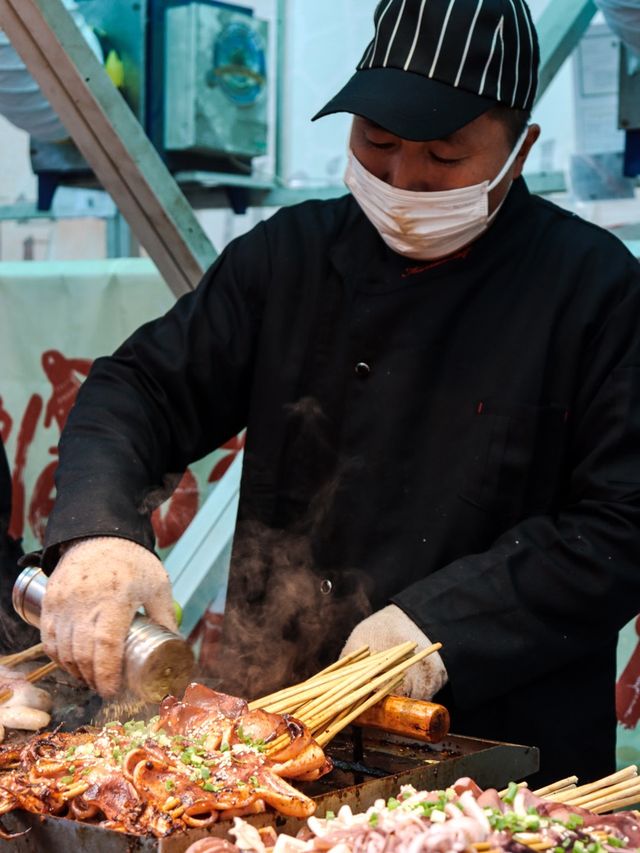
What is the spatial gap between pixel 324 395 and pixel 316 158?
13.7 ft

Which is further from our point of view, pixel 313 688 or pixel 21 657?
pixel 21 657

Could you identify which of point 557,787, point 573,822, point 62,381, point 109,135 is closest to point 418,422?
point 557,787

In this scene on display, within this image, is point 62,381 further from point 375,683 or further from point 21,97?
point 375,683

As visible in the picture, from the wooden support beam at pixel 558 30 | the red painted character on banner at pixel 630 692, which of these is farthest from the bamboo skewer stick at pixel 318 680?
the wooden support beam at pixel 558 30

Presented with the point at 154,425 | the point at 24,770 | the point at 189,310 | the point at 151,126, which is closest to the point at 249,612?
the point at 154,425

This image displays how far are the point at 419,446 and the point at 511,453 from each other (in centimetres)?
26

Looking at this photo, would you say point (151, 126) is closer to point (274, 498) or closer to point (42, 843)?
point (274, 498)

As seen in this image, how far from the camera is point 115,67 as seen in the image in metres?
6.41

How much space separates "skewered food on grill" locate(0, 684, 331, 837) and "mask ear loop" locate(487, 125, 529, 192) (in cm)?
155

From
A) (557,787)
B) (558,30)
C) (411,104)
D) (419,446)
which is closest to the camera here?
(557,787)

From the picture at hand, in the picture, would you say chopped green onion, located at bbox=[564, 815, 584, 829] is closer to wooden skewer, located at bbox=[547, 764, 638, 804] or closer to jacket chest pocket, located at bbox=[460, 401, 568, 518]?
wooden skewer, located at bbox=[547, 764, 638, 804]

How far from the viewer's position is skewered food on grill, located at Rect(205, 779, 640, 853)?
1.91 m

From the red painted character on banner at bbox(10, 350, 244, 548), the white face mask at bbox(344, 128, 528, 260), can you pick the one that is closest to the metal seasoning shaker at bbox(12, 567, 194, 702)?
the white face mask at bbox(344, 128, 528, 260)

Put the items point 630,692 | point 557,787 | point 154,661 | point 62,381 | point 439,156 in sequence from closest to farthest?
point 557,787 < point 154,661 < point 439,156 < point 630,692 < point 62,381
